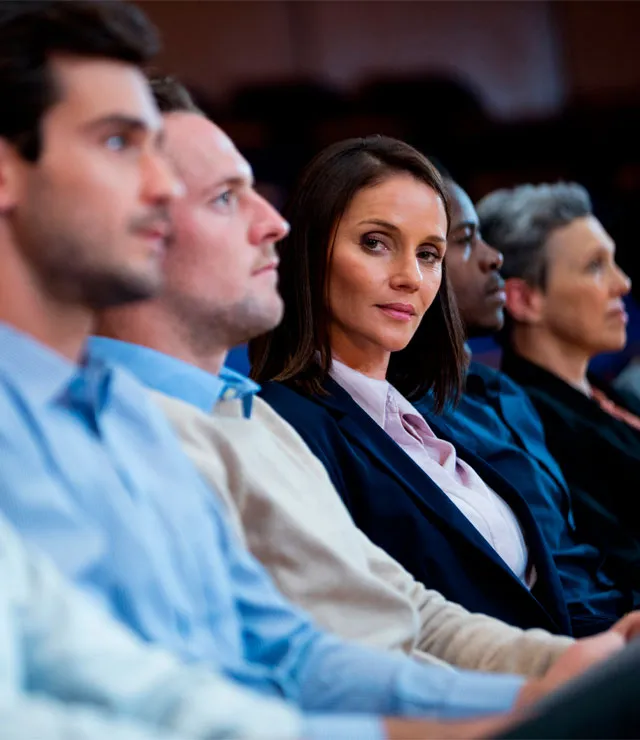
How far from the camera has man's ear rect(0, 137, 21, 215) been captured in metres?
0.80

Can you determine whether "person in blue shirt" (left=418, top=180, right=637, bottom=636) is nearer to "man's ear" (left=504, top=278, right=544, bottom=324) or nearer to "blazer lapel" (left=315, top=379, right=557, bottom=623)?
"man's ear" (left=504, top=278, right=544, bottom=324)

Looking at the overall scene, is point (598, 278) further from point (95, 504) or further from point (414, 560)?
point (95, 504)

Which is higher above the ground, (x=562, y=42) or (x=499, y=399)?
(x=562, y=42)

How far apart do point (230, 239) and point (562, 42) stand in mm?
3829

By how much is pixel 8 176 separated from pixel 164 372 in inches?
9.3

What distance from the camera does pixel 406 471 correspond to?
4.20ft

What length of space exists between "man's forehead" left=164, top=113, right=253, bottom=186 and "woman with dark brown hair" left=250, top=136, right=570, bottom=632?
310mm

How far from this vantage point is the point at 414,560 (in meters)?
1.24

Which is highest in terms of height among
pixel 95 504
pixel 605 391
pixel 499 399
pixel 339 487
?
pixel 95 504

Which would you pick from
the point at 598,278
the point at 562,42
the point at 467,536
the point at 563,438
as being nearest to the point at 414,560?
the point at 467,536

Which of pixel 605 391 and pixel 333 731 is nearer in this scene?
pixel 333 731

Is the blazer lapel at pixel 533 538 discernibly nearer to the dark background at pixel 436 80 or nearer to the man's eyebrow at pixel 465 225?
the man's eyebrow at pixel 465 225

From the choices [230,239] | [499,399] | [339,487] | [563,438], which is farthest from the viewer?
[563,438]

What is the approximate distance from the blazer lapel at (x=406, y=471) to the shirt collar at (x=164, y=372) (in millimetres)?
309
